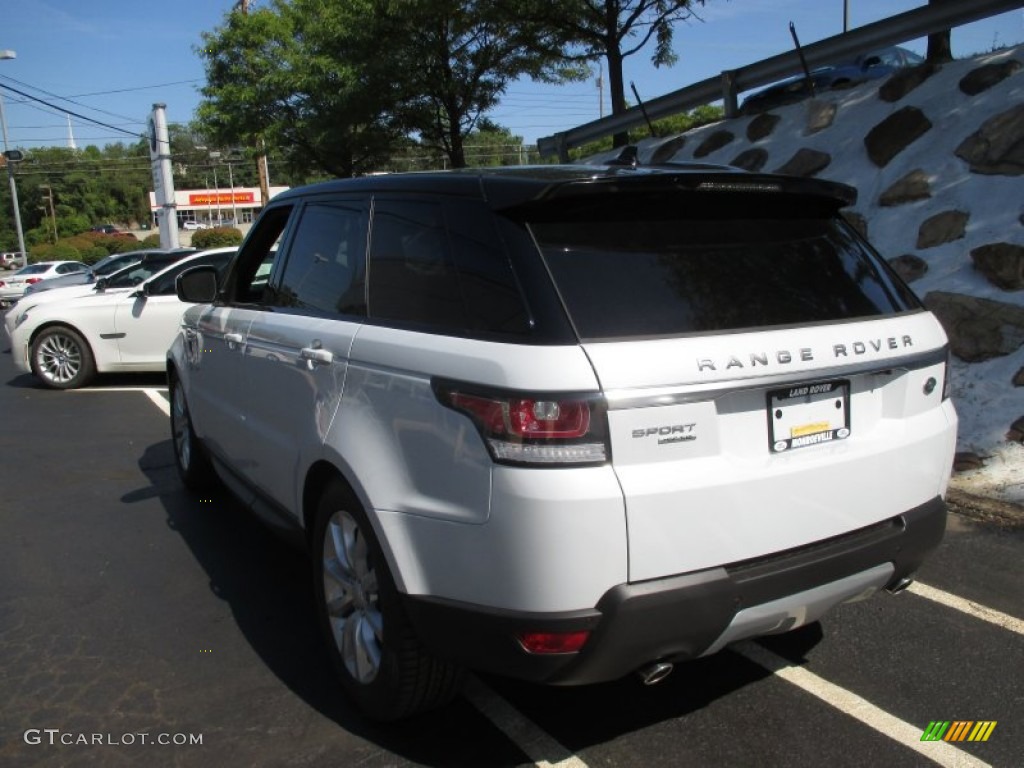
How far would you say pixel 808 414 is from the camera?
2475mm

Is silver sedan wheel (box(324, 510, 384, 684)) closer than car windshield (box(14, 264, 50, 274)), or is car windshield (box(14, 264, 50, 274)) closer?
silver sedan wheel (box(324, 510, 384, 684))

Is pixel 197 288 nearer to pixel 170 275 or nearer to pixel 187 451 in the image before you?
pixel 187 451

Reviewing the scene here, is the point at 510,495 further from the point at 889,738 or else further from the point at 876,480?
the point at 889,738

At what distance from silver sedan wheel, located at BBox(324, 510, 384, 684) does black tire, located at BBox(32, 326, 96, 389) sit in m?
8.27

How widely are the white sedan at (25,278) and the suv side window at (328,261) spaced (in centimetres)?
2447

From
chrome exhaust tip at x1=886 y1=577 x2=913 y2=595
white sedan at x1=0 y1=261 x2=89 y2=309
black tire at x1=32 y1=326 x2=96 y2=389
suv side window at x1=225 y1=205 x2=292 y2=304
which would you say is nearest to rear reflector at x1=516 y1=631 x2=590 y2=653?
chrome exhaust tip at x1=886 y1=577 x2=913 y2=595

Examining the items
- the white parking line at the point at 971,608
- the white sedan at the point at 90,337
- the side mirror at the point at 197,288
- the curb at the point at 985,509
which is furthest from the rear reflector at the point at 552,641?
Result: the white sedan at the point at 90,337

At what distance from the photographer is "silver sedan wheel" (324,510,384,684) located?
2.78 meters

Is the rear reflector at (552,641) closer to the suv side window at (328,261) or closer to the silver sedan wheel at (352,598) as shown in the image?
the silver sedan wheel at (352,598)

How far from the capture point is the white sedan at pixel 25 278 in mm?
25547

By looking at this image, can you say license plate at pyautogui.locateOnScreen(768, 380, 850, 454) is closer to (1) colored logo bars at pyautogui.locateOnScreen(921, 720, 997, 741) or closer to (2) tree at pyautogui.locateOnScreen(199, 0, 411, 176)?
(1) colored logo bars at pyautogui.locateOnScreen(921, 720, 997, 741)

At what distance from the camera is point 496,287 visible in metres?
2.44

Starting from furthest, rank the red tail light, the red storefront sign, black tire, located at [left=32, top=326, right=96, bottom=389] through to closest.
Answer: the red storefront sign
black tire, located at [left=32, top=326, right=96, bottom=389]
the red tail light

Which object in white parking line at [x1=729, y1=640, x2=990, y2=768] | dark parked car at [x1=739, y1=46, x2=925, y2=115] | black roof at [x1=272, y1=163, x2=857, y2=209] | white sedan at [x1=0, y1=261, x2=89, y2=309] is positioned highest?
dark parked car at [x1=739, y1=46, x2=925, y2=115]
